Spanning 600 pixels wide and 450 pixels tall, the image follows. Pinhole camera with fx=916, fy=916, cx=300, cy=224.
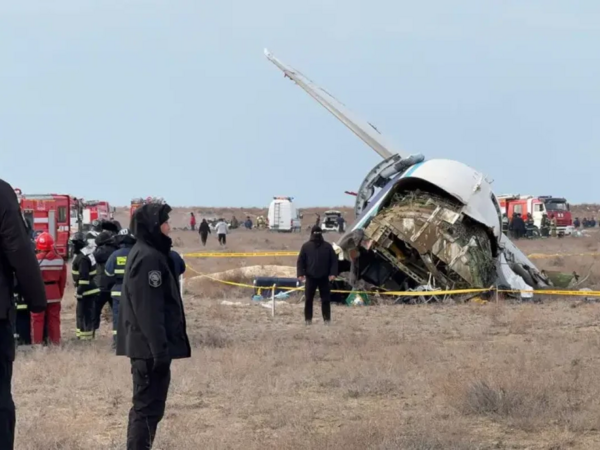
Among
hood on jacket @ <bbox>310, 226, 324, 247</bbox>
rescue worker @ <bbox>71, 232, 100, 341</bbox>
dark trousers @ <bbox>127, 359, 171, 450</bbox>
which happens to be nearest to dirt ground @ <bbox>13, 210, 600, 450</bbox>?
rescue worker @ <bbox>71, 232, 100, 341</bbox>

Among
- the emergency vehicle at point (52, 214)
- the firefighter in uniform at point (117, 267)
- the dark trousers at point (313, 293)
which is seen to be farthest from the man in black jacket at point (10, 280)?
the emergency vehicle at point (52, 214)

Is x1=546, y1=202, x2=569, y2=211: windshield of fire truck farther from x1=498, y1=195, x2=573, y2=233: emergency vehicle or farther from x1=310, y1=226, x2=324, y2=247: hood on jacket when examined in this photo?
x1=310, y1=226, x2=324, y2=247: hood on jacket

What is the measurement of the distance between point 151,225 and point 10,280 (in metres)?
1.14

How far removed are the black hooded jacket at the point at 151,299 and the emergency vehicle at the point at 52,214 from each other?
23.9 meters

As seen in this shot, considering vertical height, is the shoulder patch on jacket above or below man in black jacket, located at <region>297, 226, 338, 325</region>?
above

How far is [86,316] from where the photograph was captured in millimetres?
12414

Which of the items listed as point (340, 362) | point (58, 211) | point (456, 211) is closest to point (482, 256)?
point (456, 211)

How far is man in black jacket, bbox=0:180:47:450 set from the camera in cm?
480

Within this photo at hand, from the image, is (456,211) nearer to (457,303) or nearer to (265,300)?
(457,303)

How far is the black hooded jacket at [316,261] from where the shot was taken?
14.2 m

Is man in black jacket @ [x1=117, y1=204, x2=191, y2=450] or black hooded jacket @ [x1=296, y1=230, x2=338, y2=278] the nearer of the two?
man in black jacket @ [x1=117, y1=204, x2=191, y2=450]

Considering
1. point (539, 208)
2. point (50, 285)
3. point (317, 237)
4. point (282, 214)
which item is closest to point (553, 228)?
point (539, 208)

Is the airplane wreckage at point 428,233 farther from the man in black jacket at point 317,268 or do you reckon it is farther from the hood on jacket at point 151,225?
the hood on jacket at point 151,225

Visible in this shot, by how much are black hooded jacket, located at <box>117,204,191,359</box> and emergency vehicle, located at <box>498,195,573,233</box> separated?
45.0m
